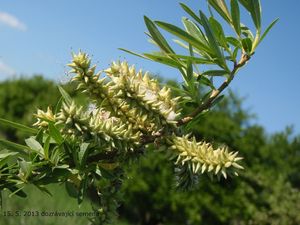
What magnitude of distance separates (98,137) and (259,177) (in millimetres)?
9959

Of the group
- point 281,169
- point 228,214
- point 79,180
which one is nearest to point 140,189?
point 228,214

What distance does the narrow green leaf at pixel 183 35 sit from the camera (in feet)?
3.67

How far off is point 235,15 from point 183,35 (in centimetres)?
15

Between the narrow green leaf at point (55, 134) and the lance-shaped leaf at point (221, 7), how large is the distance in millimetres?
511

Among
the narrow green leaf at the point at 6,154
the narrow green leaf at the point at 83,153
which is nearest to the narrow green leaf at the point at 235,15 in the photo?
the narrow green leaf at the point at 83,153

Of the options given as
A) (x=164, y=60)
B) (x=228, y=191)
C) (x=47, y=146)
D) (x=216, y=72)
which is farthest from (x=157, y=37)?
(x=228, y=191)

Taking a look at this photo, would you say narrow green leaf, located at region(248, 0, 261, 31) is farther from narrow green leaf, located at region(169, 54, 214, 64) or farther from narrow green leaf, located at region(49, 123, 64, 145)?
narrow green leaf, located at region(49, 123, 64, 145)

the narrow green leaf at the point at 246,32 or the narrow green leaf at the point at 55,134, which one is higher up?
the narrow green leaf at the point at 246,32

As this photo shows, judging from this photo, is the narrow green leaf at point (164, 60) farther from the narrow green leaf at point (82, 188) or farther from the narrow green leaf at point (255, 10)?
the narrow green leaf at point (82, 188)

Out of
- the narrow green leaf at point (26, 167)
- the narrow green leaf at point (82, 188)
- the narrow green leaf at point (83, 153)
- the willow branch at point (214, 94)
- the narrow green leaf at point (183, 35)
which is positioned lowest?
the narrow green leaf at point (82, 188)

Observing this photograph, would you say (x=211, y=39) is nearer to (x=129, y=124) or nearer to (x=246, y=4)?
(x=246, y=4)

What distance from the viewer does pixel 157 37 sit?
1147 mm

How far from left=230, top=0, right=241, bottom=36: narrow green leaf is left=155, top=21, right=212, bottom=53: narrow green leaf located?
104 millimetres

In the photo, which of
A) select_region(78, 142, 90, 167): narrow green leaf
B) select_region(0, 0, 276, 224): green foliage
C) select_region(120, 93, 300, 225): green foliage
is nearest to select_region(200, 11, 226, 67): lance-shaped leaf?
select_region(0, 0, 276, 224): green foliage
